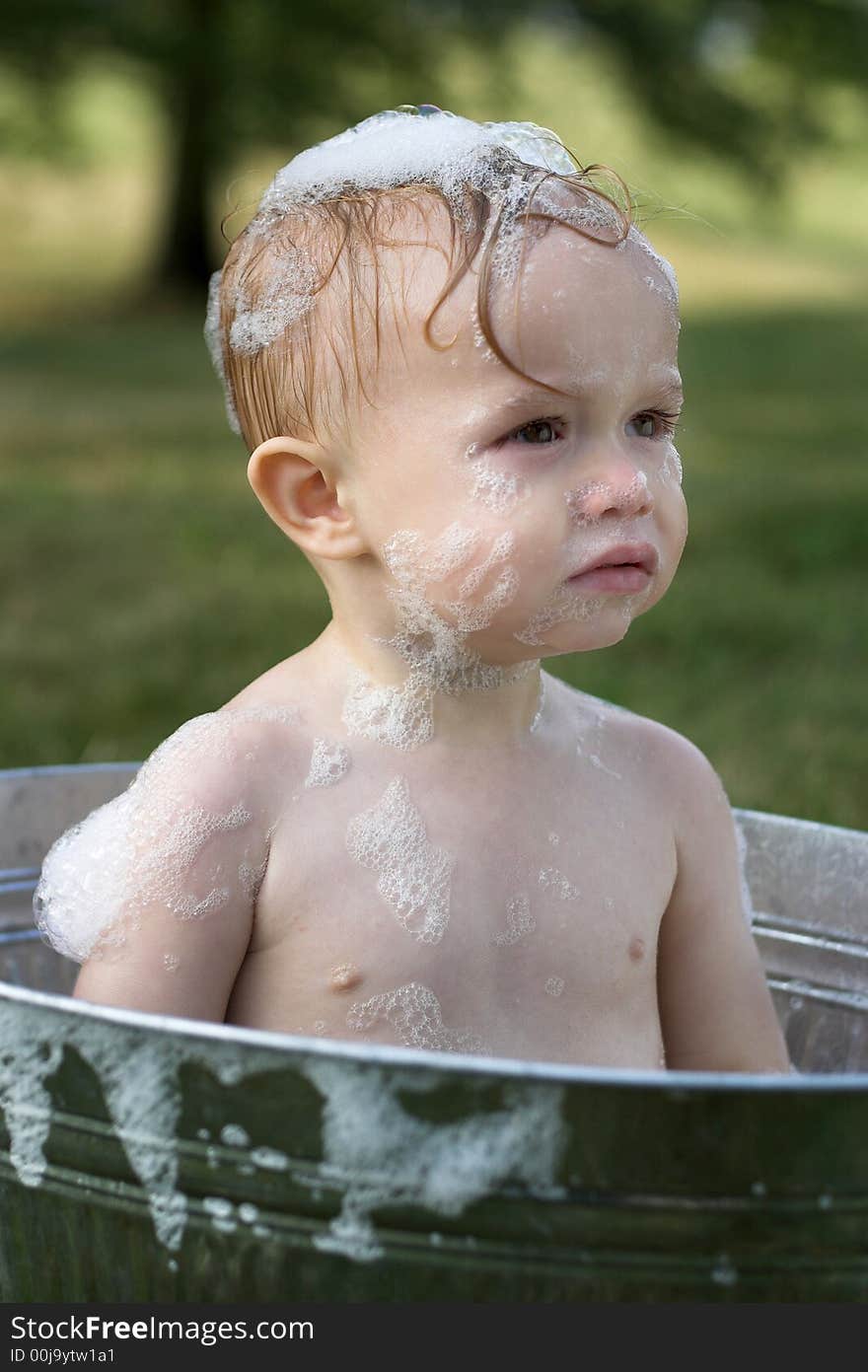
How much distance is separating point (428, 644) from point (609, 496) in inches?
6.9

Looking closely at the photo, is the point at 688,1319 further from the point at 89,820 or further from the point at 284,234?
the point at 284,234

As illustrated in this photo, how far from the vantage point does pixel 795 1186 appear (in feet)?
2.66

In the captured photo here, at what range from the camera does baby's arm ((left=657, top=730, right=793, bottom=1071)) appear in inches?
50.5

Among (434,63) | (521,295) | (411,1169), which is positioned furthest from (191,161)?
(411,1169)

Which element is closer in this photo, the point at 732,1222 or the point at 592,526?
the point at 732,1222

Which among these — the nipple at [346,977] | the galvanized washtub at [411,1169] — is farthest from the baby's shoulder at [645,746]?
the galvanized washtub at [411,1169]

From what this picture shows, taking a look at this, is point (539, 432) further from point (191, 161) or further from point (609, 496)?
point (191, 161)

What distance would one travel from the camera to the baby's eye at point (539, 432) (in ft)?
3.56

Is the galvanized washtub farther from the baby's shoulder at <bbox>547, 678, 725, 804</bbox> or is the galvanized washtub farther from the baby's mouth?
the baby's shoulder at <bbox>547, 678, 725, 804</bbox>

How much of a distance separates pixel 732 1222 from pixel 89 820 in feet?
1.85

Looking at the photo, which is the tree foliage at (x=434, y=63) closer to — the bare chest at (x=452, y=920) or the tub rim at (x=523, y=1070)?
the bare chest at (x=452, y=920)

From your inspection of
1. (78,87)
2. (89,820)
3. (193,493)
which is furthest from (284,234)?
(78,87)

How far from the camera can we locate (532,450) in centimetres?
108

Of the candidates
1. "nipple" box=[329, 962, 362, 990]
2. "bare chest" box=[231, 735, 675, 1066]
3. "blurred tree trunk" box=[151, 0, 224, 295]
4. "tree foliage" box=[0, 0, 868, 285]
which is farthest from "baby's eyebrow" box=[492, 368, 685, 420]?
"blurred tree trunk" box=[151, 0, 224, 295]
